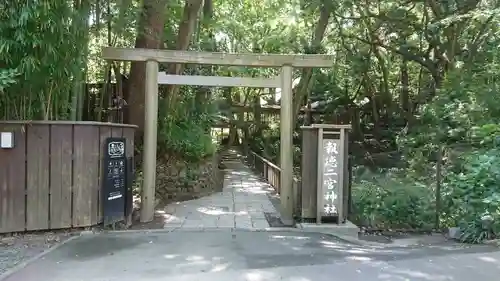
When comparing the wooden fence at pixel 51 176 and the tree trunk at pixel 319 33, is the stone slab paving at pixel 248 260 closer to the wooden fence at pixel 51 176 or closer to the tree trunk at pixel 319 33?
the wooden fence at pixel 51 176

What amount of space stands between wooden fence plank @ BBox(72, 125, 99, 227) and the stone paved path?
1.30 m

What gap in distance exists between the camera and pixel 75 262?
18.2 feet

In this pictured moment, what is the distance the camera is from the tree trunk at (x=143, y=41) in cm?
1015

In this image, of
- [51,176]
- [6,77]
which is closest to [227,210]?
[51,176]

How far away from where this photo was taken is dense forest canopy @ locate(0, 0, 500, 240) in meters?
6.86

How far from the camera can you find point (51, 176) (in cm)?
710

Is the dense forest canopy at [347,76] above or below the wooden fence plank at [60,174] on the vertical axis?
above

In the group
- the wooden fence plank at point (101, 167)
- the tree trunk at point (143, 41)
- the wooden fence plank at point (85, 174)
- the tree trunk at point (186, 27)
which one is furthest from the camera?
the tree trunk at point (186, 27)

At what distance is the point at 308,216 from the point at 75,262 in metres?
3.92

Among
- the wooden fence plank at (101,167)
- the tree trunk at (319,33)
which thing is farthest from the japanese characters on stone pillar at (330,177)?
the tree trunk at (319,33)

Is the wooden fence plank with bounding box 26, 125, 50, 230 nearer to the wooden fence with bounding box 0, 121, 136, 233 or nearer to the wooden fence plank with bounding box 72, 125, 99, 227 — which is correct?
the wooden fence with bounding box 0, 121, 136, 233

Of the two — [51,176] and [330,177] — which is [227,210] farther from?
[51,176]

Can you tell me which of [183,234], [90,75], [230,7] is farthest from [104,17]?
[230,7]

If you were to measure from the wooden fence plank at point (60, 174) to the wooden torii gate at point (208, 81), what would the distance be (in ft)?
4.49
